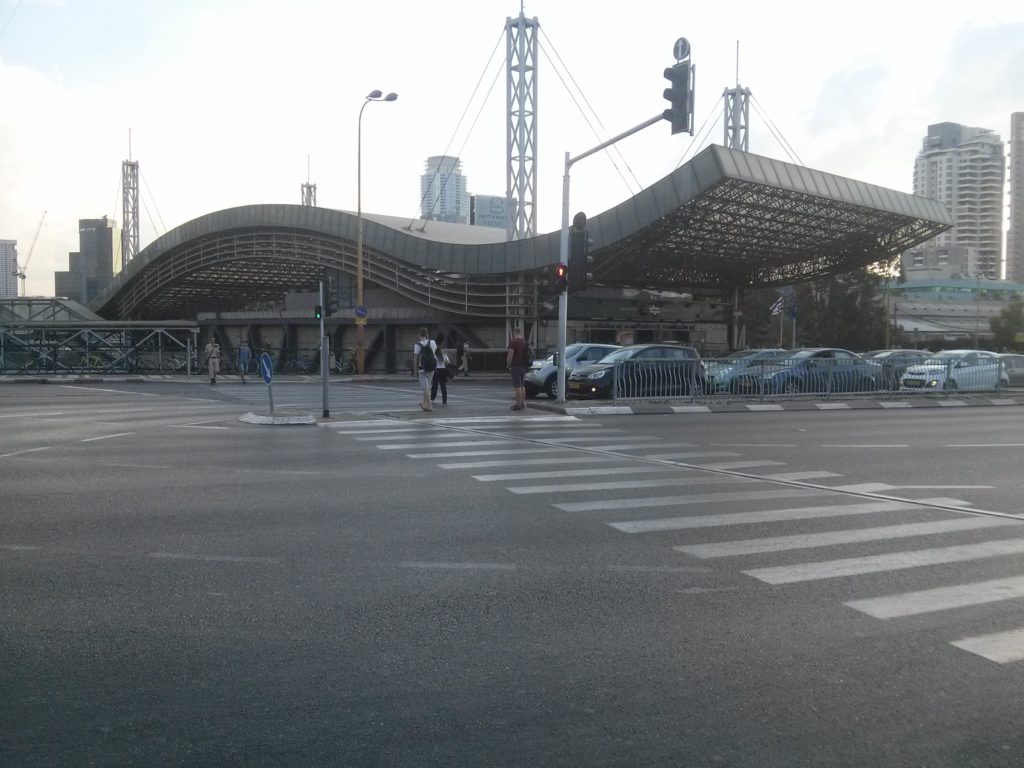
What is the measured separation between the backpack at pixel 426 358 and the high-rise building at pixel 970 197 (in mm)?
154440

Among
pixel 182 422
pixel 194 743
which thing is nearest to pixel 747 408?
pixel 182 422

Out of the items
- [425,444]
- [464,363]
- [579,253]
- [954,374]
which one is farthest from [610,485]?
[464,363]

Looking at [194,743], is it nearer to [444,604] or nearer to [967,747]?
[444,604]

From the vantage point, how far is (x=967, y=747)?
3777 millimetres

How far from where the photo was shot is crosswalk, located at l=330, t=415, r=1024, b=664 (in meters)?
6.14

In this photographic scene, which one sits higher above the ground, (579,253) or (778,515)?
(579,253)

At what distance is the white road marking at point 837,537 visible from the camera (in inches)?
284

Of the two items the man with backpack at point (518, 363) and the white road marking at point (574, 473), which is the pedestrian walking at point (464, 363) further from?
the white road marking at point (574, 473)

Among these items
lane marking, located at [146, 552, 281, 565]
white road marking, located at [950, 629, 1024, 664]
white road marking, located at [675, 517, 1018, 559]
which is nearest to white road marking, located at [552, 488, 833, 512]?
white road marking, located at [675, 517, 1018, 559]

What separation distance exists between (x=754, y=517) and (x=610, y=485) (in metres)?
2.17

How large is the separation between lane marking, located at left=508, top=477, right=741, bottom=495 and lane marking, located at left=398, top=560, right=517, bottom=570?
122 inches

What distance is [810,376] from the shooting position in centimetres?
2459

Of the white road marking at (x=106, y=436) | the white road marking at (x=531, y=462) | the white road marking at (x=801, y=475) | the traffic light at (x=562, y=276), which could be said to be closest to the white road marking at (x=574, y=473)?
the white road marking at (x=531, y=462)

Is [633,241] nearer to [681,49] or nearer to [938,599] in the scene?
[681,49]
